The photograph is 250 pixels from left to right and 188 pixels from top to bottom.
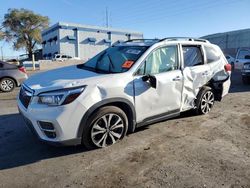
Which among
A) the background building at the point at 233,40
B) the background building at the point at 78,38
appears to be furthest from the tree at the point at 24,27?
the background building at the point at 233,40

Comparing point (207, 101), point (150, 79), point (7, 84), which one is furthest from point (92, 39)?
point (150, 79)

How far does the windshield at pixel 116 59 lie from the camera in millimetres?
4793

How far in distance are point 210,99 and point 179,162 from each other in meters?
2.86

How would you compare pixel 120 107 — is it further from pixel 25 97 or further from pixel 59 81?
pixel 25 97

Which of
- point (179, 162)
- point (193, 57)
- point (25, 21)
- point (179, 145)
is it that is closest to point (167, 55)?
point (193, 57)

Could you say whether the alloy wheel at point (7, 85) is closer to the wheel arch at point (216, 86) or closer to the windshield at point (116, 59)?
the windshield at point (116, 59)

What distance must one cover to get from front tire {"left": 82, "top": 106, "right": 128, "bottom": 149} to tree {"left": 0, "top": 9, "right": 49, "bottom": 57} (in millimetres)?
60162

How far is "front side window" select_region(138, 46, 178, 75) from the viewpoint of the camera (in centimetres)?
480

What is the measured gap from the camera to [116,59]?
17.0 feet

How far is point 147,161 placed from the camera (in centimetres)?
398

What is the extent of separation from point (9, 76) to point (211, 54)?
794 centimetres

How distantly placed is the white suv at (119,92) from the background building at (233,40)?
43.4 m

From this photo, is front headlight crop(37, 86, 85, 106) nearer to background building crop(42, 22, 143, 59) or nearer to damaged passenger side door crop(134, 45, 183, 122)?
damaged passenger side door crop(134, 45, 183, 122)

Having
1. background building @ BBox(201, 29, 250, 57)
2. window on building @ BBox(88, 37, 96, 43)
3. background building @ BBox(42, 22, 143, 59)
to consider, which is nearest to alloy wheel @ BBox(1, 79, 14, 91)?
background building @ BBox(201, 29, 250, 57)
